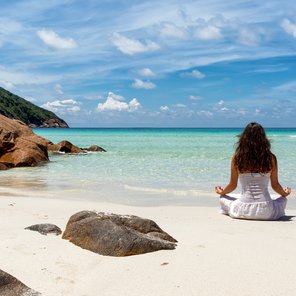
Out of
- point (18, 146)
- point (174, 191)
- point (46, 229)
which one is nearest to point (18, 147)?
point (18, 146)

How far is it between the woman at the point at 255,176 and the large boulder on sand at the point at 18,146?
468 inches

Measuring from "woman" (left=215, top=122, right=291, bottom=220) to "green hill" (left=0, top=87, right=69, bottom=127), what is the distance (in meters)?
129

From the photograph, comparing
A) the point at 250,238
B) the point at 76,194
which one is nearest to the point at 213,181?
the point at 76,194

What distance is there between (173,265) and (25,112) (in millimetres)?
155038

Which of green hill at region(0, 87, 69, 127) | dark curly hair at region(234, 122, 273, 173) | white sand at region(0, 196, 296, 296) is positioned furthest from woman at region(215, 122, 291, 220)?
green hill at region(0, 87, 69, 127)

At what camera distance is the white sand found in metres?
3.91

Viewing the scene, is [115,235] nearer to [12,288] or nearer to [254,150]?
[12,288]

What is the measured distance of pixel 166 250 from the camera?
16.4 ft

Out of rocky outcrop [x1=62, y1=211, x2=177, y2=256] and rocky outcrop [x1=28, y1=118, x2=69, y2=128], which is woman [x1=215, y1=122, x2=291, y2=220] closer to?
rocky outcrop [x1=62, y1=211, x2=177, y2=256]

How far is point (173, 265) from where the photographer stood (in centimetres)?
450

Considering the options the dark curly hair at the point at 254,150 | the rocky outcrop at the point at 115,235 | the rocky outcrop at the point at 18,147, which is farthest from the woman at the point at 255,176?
the rocky outcrop at the point at 18,147

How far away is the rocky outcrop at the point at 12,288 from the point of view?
3.62 meters

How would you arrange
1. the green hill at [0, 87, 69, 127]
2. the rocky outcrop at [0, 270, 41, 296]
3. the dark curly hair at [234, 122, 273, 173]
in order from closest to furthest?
the rocky outcrop at [0, 270, 41, 296] → the dark curly hair at [234, 122, 273, 173] → the green hill at [0, 87, 69, 127]

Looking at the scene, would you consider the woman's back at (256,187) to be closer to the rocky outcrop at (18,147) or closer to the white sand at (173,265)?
the white sand at (173,265)
